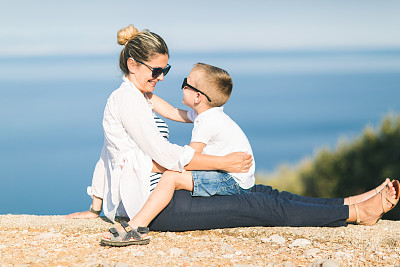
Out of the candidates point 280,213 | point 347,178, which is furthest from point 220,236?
point 347,178

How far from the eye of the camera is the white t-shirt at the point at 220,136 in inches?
197

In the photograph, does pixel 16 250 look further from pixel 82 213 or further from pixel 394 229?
pixel 394 229

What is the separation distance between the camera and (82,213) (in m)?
5.85

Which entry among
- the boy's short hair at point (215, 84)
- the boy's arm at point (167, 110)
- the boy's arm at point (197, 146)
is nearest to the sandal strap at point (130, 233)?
the boy's arm at point (197, 146)

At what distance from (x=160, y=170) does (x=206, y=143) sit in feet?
1.74

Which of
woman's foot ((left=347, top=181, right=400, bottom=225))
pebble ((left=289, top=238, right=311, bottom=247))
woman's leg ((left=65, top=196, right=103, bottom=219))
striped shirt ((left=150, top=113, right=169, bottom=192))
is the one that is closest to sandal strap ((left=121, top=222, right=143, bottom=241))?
striped shirt ((left=150, top=113, right=169, bottom=192))

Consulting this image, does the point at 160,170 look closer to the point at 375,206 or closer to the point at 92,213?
the point at 92,213

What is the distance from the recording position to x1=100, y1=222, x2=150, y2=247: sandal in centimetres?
459

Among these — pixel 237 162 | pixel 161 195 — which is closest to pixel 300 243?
pixel 237 162

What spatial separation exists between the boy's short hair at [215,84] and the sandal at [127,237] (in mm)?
1538

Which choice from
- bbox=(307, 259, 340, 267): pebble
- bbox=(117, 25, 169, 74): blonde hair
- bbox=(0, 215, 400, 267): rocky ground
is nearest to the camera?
bbox=(307, 259, 340, 267): pebble

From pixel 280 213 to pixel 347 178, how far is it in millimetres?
10221

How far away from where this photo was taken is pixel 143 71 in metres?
5.16

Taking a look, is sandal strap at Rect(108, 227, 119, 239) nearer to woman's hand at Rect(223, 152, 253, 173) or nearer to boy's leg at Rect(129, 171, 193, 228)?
boy's leg at Rect(129, 171, 193, 228)
